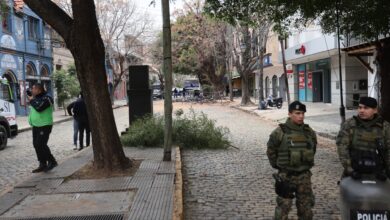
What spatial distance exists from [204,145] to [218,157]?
1.50 meters

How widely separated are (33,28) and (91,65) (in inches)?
1181

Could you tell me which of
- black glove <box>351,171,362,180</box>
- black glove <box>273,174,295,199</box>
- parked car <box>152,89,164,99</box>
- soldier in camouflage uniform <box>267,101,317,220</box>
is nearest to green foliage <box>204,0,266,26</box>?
soldier in camouflage uniform <box>267,101,317,220</box>

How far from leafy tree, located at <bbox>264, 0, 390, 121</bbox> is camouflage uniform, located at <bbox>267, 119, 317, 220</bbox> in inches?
220

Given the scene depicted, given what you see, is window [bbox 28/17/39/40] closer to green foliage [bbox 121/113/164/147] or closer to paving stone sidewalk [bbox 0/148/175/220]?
green foliage [bbox 121/113/164/147]

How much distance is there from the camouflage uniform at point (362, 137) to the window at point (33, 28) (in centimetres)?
3308

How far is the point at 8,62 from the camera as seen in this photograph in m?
30.5

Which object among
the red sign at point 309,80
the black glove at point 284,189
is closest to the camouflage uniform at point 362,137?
the black glove at point 284,189

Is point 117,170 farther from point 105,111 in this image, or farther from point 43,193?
point 43,193

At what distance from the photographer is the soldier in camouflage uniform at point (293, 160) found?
5.18 meters

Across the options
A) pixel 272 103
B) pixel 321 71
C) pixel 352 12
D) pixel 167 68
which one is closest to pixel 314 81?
pixel 321 71

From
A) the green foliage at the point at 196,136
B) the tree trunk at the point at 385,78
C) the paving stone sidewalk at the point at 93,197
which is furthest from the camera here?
the green foliage at the point at 196,136

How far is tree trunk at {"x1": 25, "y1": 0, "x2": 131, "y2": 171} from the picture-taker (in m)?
8.53

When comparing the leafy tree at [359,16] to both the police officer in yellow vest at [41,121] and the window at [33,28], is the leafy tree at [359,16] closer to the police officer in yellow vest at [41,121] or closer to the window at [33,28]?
the police officer in yellow vest at [41,121]

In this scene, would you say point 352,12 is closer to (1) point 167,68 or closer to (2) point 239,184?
(1) point 167,68
